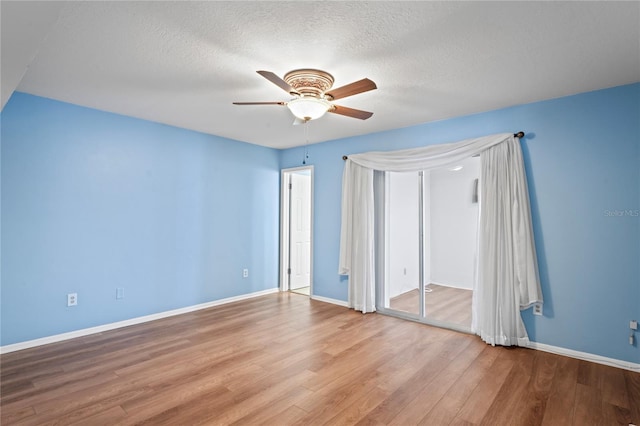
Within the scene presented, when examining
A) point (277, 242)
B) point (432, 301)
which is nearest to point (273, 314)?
point (277, 242)

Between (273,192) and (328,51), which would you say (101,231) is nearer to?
(273,192)

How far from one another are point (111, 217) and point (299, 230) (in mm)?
3091

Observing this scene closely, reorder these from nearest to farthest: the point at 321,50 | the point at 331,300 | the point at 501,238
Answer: the point at 321,50 < the point at 501,238 < the point at 331,300

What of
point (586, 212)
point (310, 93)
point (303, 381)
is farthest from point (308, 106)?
point (586, 212)

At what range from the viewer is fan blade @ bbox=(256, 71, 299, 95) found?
6.67 feet

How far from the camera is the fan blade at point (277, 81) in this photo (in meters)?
2.03

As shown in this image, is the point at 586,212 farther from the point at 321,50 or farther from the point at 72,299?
the point at 72,299

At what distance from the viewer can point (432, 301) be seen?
405 cm

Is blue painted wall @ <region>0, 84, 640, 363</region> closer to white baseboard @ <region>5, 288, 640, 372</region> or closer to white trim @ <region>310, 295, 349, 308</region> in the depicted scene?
white baseboard @ <region>5, 288, 640, 372</region>

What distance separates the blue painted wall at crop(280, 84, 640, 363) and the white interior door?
3372mm

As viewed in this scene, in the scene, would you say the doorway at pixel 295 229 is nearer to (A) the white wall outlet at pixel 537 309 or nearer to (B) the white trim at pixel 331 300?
(B) the white trim at pixel 331 300

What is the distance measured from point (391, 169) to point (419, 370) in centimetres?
250

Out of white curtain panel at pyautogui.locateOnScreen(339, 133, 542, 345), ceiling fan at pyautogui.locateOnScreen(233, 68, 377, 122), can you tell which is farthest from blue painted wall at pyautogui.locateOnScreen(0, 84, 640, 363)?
ceiling fan at pyautogui.locateOnScreen(233, 68, 377, 122)

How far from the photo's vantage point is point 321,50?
228cm
